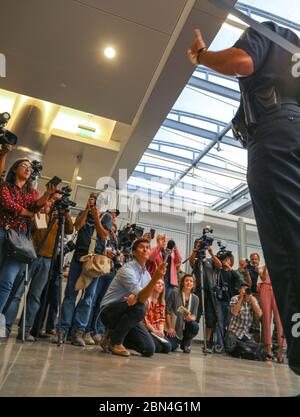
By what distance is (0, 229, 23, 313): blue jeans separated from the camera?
2.02 m

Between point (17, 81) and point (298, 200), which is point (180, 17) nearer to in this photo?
point (17, 81)

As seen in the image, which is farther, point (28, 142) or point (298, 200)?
point (28, 142)

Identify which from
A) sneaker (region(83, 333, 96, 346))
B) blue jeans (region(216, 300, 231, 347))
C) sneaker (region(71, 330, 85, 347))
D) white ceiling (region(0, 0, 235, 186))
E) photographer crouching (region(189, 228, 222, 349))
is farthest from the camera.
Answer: blue jeans (region(216, 300, 231, 347))

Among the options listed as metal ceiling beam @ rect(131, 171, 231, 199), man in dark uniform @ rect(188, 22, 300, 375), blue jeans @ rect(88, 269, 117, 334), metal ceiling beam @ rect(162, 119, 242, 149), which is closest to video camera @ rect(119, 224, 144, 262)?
blue jeans @ rect(88, 269, 117, 334)

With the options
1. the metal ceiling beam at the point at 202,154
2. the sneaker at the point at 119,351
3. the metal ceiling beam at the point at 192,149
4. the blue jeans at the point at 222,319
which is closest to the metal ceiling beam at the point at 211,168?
the metal ceiling beam at the point at 202,154

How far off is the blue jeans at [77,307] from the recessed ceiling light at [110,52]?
2.44 meters

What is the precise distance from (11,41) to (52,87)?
748mm

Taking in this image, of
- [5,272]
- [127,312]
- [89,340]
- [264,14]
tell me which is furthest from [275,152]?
[264,14]

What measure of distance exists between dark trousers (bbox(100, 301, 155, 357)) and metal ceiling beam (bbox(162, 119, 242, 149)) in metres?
4.47

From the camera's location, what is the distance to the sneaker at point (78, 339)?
225cm

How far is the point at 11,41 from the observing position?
356 cm

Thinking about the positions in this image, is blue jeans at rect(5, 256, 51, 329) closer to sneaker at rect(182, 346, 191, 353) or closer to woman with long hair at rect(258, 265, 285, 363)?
sneaker at rect(182, 346, 191, 353)
